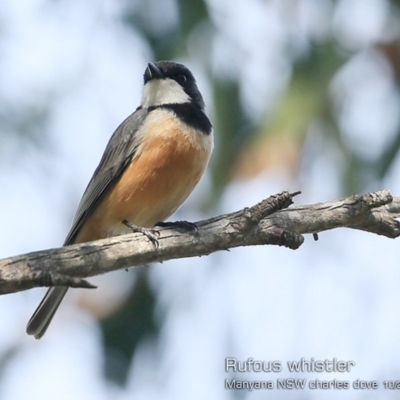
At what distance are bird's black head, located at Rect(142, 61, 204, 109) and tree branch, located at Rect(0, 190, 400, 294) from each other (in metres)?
1.69

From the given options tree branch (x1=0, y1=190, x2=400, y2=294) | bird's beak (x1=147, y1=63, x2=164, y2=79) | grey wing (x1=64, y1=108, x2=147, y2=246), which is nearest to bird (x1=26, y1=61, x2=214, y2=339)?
grey wing (x1=64, y1=108, x2=147, y2=246)

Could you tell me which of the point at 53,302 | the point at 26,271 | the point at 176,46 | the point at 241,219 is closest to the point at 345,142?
the point at 176,46

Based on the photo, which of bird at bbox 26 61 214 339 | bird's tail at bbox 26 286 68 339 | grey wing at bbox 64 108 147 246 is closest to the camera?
bird at bbox 26 61 214 339

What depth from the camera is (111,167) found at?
634cm

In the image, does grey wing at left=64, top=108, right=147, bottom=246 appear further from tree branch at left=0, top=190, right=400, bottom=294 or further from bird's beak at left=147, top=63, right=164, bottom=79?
tree branch at left=0, top=190, right=400, bottom=294

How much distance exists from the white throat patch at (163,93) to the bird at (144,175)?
32 mm

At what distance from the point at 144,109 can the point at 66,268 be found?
2.38m

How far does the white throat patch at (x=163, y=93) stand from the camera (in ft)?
21.7

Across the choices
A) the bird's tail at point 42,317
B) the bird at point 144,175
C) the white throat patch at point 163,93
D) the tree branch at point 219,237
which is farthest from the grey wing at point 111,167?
the tree branch at point 219,237

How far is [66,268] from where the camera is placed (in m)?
4.56

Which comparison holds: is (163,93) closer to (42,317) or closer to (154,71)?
(154,71)

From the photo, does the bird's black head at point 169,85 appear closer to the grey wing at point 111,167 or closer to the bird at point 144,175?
the bird at point 144,175

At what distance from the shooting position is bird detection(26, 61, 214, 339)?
5.93 metres

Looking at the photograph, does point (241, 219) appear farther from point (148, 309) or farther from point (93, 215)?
point (148, 309)
